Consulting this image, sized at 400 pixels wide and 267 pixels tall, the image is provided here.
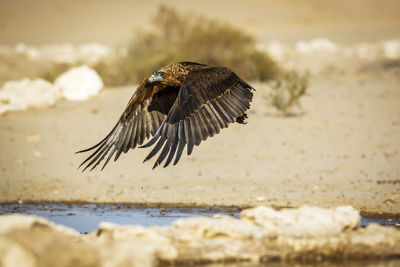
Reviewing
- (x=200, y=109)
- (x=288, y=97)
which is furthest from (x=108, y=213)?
(x=288, y=97)

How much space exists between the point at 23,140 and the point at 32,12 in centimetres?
4064

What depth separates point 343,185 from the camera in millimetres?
8914

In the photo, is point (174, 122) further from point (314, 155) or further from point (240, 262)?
point (314, 155)

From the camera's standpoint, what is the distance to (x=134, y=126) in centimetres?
706

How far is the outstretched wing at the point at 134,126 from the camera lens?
22.9 ft

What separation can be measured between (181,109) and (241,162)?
423 cm

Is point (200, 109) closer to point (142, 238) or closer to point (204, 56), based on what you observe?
point (142, 238)

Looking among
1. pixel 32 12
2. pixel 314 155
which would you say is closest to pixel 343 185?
pixel 314 155

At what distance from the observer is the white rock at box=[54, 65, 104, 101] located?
574 inches

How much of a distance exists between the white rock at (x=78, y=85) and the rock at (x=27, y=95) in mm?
265

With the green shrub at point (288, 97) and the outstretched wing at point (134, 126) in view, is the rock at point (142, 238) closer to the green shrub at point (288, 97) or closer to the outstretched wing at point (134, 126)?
the outstretched wing at point (134, 126)

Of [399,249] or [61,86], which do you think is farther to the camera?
[61,86]

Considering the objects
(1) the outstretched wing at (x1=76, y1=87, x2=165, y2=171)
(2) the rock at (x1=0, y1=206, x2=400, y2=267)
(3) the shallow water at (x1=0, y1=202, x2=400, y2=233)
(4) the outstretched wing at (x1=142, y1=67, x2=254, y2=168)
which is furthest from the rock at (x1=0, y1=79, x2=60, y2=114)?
(2) the rock at (x1=0, y1=206, x2=400, y2=267)

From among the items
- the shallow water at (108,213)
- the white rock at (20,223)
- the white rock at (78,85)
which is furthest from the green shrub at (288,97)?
the white rock at (20,223)
